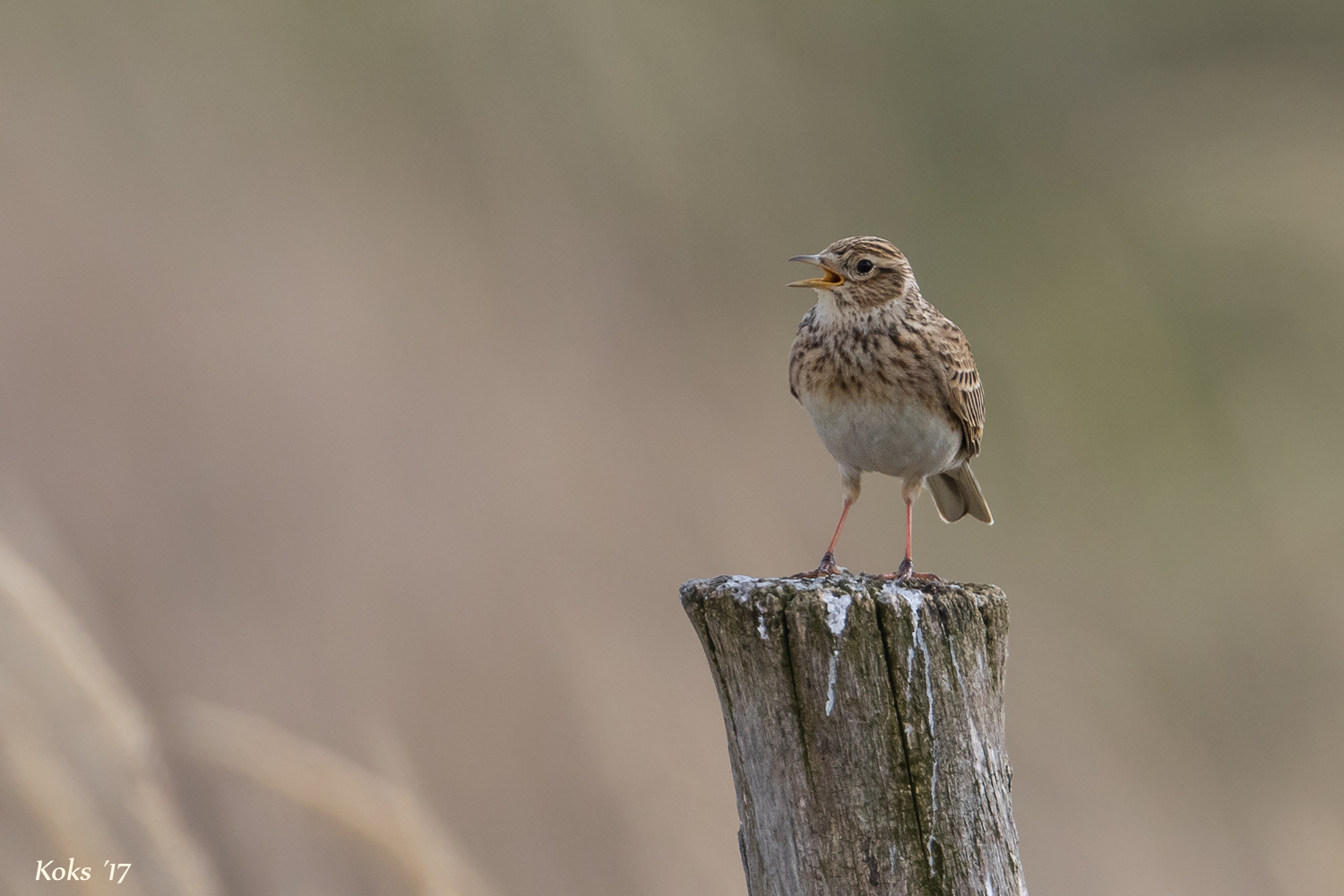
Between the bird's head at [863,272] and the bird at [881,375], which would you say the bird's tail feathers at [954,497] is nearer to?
the bird at [881,375]

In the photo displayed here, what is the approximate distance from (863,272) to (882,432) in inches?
23.6

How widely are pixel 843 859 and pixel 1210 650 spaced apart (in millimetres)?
5702

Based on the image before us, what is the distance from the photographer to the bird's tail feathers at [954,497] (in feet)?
16.0

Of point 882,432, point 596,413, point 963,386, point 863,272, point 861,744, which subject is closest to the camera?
point 861,744

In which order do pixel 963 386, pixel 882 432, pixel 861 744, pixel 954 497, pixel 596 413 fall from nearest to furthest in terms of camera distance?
pixel 861 744 → pixel 882 432 → pixel 963 386 → pixel 954 497 → pixel 596 413

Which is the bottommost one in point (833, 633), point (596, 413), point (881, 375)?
point (833, 633)

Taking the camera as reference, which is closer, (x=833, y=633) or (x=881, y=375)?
(x=833, y=633)

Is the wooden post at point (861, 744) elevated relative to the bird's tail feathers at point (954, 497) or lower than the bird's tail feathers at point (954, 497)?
lower

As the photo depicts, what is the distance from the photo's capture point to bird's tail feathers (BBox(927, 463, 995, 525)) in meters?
4.88

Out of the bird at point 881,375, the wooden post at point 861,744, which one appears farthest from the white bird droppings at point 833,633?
the bird at point 881,375

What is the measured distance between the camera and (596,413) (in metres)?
6.55

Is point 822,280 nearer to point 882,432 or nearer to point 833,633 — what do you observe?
point 882,432

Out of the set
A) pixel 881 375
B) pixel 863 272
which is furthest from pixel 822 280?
pixel 881 375

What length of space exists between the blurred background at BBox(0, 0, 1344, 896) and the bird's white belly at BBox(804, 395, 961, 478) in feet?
4.48
